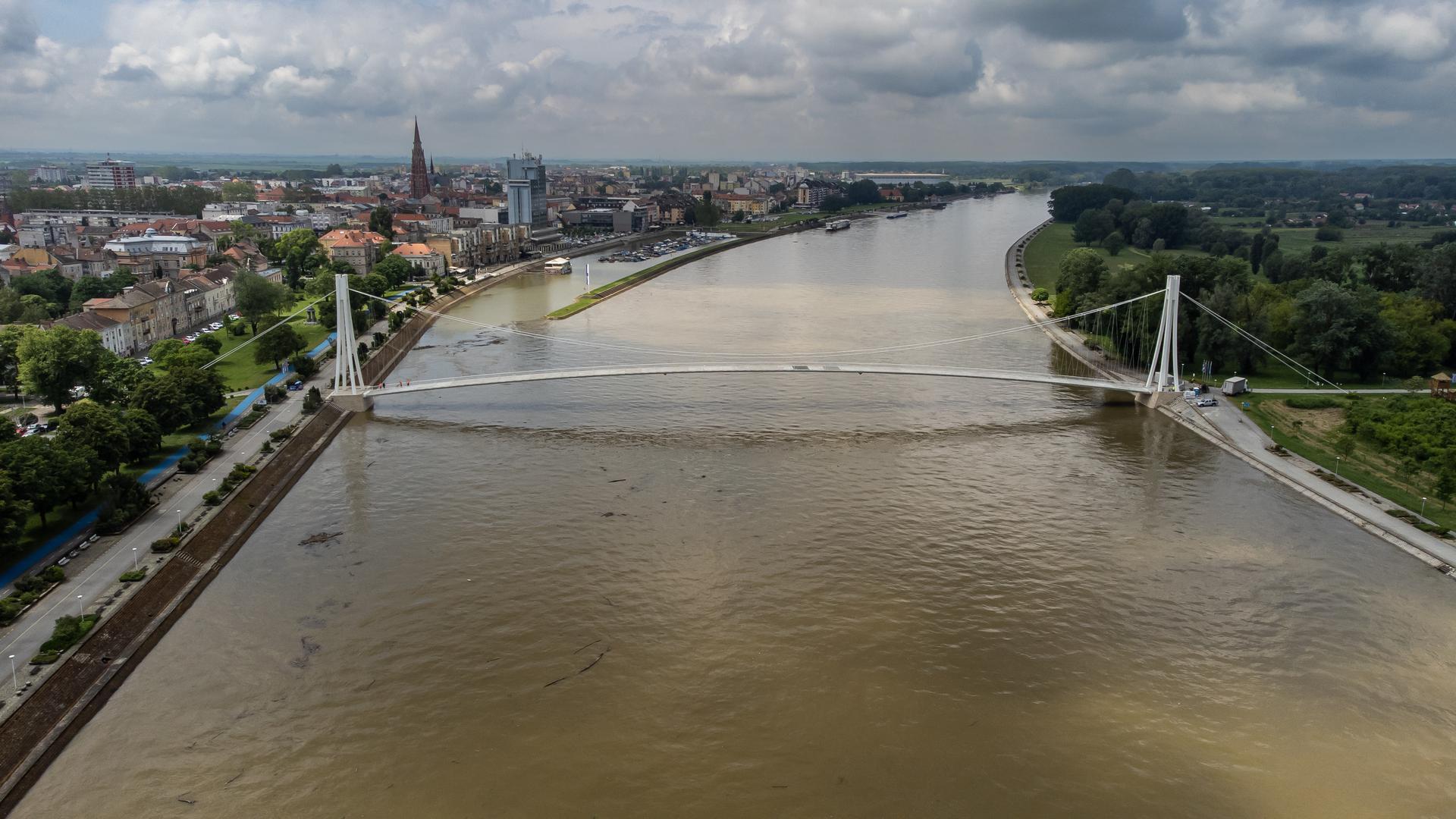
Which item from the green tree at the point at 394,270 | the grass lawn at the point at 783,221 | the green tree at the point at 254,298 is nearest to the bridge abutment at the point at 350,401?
the green tree at the point at 254,298

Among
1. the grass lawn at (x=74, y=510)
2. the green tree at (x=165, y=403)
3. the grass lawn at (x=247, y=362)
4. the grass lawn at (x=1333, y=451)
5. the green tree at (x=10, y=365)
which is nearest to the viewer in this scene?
the grass lawn at (x=74, y=510)

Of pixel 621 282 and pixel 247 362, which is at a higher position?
pixel 621 282

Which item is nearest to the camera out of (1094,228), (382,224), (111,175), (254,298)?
(254,298)

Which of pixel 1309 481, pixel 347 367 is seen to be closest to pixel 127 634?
pixel 347 367

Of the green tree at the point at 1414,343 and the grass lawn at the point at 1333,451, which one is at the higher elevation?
the green tree at the point at 1414,343

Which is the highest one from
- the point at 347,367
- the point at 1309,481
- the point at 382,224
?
the point at 382,224

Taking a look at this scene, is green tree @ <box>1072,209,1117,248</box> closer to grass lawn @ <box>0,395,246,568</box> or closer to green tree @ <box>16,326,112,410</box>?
grass lawn @ <box>0,395,246,568</box>

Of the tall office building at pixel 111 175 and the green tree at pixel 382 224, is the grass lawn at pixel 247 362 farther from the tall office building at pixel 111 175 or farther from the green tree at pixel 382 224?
the tall office building at pixel 111 175

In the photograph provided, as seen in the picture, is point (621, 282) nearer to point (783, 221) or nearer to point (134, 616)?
point (134, 616)
